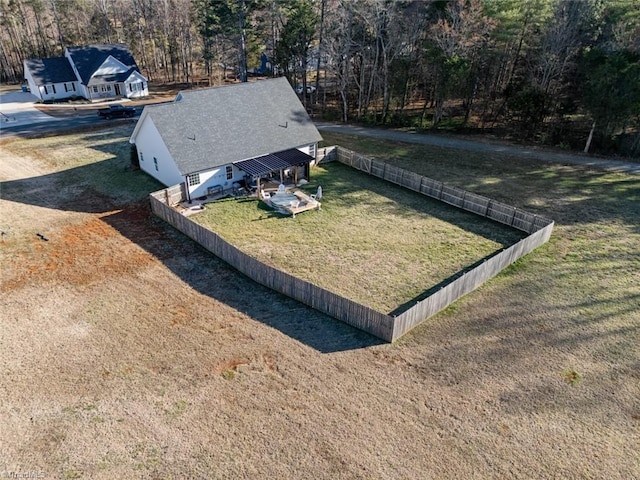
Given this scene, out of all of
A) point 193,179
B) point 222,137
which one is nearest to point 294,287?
point 193,179

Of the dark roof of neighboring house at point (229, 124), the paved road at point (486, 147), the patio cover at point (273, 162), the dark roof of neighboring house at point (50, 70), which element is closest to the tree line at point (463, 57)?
the paved road at point (486, 147)

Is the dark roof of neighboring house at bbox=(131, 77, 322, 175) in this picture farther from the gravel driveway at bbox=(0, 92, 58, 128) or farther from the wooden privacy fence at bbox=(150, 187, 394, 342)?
the gravel driveway at bbox=(0, 92, 58, 128)

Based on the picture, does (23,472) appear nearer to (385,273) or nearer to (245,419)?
(245,419)

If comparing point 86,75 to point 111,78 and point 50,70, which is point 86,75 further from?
point 50,70

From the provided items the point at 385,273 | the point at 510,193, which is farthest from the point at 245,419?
the point at 510,193

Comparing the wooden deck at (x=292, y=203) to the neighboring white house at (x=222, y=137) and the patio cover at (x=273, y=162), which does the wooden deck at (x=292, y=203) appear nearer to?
the patio cover at (x=273, y=162)

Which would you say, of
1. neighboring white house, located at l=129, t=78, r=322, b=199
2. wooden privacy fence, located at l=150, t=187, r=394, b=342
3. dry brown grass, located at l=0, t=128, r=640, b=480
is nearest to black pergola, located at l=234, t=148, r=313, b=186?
neighboring white house, located at l=129, t=78, r=322, b=199
